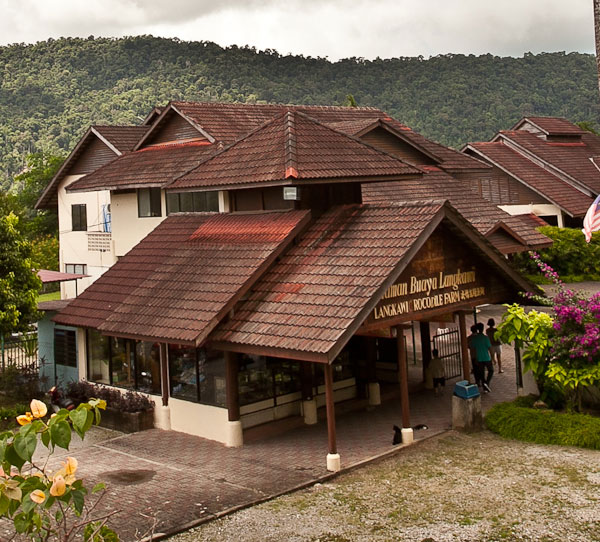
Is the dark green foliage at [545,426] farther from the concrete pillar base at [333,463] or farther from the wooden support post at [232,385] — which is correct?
the wooden support post at [232,385]

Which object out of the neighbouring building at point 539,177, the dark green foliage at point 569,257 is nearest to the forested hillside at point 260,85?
the neighbouring building at point 539,177

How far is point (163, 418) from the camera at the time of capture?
17359 mm

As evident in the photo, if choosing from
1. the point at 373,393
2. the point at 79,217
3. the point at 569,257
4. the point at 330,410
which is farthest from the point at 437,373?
the point at 569,257

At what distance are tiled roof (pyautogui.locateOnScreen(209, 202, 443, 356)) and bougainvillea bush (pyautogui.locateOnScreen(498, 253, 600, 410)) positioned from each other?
286cm

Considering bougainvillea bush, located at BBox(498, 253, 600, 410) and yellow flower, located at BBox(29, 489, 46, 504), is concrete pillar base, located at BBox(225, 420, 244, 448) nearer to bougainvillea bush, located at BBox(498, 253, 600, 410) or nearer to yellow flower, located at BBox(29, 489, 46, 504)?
bougainvillea bush, located at BBox(498, 253, 600, 410)

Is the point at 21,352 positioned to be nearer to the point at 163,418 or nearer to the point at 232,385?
the point at 163,418

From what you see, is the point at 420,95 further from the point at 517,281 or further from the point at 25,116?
the point at 517,281

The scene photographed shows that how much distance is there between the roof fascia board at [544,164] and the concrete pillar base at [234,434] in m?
32.4

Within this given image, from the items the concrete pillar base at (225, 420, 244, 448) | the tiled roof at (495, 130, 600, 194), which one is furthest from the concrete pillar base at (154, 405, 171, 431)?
the tiled roof at (495, 130, 600, 194)

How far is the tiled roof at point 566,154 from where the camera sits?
43781 mm

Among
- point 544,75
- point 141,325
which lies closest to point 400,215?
point 141,325

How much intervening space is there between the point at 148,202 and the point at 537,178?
24758 mm

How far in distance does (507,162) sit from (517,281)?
2774 centimetres

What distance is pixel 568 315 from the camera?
15203 mm
